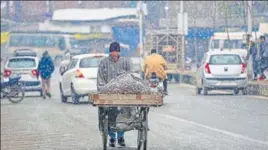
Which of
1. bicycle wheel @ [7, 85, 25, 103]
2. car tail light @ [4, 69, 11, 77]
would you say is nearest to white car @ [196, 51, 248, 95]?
bicycle wheel @ [7, 85, 25, 103]

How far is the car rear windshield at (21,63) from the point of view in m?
33.0

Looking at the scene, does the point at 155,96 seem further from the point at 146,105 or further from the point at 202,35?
the point at 202,35

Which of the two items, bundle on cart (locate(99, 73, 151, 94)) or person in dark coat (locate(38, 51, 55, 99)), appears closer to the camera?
bundle on cart (locate(99, 73, 151, 94))

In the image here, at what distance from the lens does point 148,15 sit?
241ft

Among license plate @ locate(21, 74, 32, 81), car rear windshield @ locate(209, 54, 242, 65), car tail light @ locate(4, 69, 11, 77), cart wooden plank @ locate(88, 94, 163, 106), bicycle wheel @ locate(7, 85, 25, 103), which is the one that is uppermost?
cart wooden plank @ locate(88, 94, 163, 106)

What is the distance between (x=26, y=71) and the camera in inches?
1284

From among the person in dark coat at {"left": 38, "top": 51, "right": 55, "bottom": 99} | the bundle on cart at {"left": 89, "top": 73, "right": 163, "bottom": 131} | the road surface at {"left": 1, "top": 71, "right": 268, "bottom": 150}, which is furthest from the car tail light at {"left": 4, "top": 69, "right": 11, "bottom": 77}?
the bundle on cart at {"left": 89, "top": 73, "right": 163, "bottom": 131}

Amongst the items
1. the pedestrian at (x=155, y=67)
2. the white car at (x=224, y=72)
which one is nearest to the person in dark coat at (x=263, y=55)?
the white car at (x=224, y=72)

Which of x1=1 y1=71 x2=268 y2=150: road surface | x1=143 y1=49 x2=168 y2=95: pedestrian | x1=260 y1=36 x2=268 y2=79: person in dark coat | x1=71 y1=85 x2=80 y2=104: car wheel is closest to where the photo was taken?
x1=1 y1=71 x2=268 y2=150: road surface

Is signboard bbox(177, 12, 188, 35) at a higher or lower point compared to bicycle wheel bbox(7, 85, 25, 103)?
higher

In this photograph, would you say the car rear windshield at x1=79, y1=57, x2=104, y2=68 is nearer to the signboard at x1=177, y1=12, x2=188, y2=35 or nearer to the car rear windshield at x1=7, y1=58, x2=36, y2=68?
the car rear windshield at x1=7, y1=58, x2=36, y2=68

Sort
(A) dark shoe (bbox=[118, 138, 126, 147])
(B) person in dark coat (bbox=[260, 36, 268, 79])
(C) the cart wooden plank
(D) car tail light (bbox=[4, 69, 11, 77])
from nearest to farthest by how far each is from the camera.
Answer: (C) the cart wooden plank, (A) dark shoe (bbox=[118, 138, 126, 147]), (B) person in dark coat (bbox=[260, 36, 268, 79]), (D) car tail light (bbox=[4, 69, 11, 77])

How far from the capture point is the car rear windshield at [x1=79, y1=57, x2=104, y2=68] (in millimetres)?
26016

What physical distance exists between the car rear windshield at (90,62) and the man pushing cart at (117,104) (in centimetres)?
1232
